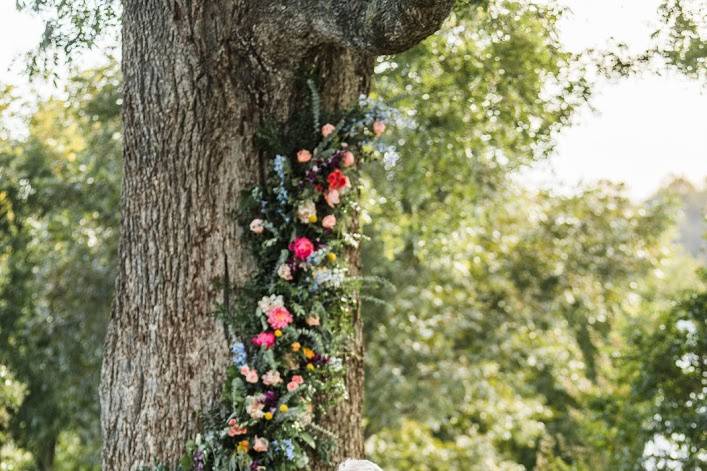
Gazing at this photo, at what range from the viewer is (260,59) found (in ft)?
15.2

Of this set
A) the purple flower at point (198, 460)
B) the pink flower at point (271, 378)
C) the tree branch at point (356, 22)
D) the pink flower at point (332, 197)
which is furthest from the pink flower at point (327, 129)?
the purple flower at point (198, 460)

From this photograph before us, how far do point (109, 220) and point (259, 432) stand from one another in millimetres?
6779

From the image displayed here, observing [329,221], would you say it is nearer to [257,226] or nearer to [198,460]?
[257,226]

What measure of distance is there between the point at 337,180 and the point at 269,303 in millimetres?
720

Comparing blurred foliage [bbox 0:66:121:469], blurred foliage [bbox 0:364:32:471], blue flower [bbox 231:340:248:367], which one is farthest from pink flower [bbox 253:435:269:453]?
blurred foliage [bbox 0:66:121:469]

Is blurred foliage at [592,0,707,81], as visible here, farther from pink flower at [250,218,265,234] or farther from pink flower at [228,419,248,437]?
pink flower at [228,419,248,437]

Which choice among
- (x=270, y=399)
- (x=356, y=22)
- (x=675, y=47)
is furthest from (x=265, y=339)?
(x=675, y=47)

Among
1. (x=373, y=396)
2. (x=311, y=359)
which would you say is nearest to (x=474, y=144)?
(x=311, y=359)

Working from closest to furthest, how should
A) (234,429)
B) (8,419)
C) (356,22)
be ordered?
(356,22)
(234,429)
(8,419)

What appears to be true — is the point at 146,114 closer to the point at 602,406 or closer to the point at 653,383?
the point at 653,383

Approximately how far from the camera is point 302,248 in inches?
181

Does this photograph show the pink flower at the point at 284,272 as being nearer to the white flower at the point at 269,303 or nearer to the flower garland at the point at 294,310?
the flower garland at the point at 294,310

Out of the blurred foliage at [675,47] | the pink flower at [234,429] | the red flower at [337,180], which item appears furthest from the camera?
the blurred foliage at [675,47]

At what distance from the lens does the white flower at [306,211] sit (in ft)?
15.1
